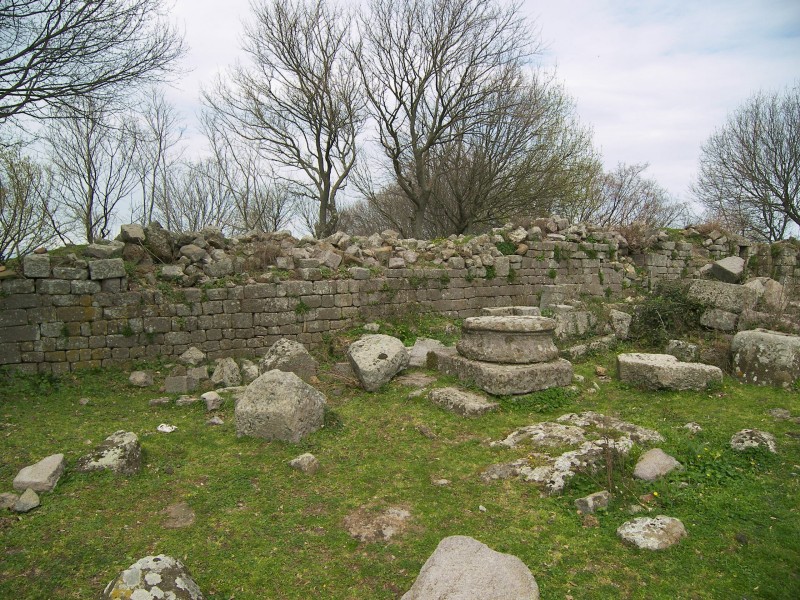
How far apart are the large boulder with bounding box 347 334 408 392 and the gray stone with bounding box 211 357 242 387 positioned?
192 centimetres

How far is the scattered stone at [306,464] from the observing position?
4613 millimetres

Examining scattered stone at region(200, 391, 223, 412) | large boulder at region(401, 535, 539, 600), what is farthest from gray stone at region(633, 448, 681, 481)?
scattered stone at region(200, 391, 223, 412)

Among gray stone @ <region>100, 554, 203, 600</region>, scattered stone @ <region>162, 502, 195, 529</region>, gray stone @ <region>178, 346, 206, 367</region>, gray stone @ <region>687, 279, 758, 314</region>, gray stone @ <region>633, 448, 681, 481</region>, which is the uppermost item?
gray stone @ <region>687, 279, 758, 314</region>

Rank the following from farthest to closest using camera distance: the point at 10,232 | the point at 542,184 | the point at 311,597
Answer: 1. the point at 542,184
2. the point at 10,232
3. the point at 311,597

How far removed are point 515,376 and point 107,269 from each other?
251 inches

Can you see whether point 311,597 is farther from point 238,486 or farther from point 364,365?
point 364,365

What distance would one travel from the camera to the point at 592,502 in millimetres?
3793

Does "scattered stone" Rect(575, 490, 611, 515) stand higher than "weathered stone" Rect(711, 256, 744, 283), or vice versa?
"weathered stone" Rect(711, 256, 744, 283)

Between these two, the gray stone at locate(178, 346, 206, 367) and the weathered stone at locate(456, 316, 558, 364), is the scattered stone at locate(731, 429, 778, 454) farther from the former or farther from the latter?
the gray stone at locate(178, 346, 206, 367)

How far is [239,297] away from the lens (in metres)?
8.75

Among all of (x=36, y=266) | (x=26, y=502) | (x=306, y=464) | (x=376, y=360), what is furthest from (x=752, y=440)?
(x=36, y=266)

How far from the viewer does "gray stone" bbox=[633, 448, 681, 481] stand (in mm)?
4102

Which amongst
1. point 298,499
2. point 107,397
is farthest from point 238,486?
point 107,397

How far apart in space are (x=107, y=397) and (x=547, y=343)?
6312mm
